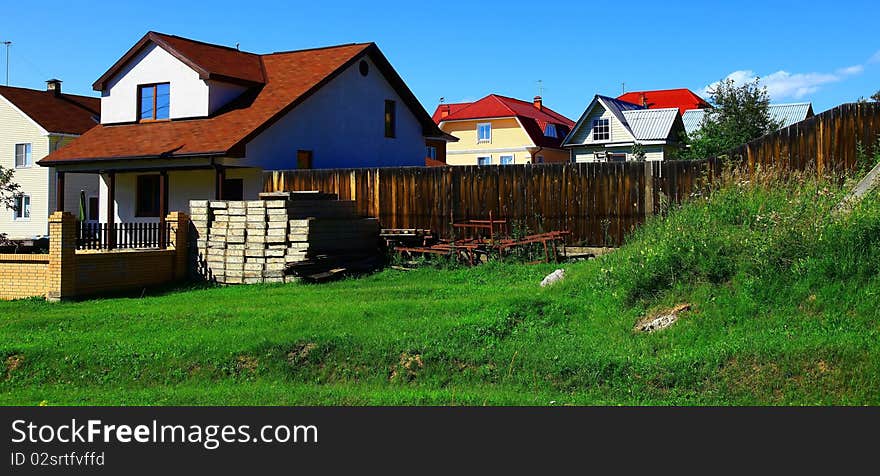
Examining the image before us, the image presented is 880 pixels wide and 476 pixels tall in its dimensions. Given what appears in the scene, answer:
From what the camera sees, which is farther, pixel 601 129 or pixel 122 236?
pixel 601 129

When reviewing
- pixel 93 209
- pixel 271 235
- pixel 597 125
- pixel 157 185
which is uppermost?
pixel 597 125

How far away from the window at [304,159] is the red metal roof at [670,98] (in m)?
55.6

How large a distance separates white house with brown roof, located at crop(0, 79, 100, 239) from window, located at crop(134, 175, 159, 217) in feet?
34.4

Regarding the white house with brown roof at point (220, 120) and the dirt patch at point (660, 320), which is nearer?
the dirt patch at point (660, 320)

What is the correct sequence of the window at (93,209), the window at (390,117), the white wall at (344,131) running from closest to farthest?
the white wall at (344,131), the window at (390,117), the window at (93,209)

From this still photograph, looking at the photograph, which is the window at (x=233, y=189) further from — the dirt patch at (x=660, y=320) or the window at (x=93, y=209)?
the dirt patch at (x=660, y=320)

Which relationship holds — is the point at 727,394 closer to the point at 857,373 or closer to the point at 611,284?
the point at 857,373

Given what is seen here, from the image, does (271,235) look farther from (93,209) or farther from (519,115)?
(519,115)

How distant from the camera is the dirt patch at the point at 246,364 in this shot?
11134 mm

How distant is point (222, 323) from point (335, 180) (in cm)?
1060

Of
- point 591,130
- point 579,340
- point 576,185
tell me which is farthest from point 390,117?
point 591,130

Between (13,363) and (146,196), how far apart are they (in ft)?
61.9

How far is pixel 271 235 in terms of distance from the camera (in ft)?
66.3

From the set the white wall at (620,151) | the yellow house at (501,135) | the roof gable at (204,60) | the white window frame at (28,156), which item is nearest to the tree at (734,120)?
the white wall at (620,151)
